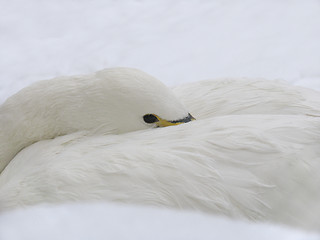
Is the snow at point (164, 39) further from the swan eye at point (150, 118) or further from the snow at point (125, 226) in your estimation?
the snow at point (125, 226)

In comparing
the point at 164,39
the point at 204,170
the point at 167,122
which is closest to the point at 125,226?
the point at 204,170

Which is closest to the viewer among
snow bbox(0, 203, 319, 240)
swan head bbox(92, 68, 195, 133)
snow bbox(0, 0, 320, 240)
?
snow bbox(0, 203, 319, 240)

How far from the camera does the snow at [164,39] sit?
2.27m

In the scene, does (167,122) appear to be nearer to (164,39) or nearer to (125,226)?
(125,226)

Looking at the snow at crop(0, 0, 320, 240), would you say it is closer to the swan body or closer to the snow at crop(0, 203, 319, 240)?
the swan body

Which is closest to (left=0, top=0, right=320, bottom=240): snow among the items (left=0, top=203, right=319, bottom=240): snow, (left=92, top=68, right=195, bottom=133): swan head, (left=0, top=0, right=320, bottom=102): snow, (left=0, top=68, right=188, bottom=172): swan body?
(left=0, top=0, right=320, bottom=102): snow

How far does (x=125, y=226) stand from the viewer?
2.95ft

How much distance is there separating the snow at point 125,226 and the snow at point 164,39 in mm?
1195

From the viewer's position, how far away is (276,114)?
1.23 meters

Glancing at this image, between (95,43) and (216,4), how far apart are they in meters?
0.74

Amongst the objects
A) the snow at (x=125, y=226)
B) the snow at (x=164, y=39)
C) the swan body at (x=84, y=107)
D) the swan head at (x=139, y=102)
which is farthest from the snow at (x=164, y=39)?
the snow at (x=125, y=226)

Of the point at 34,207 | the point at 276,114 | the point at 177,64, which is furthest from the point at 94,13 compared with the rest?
the point at 34,207

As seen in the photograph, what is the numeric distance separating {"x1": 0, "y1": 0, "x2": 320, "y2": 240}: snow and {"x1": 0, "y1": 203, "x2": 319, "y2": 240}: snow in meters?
1.20

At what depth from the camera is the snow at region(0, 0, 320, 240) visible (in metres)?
2.27
